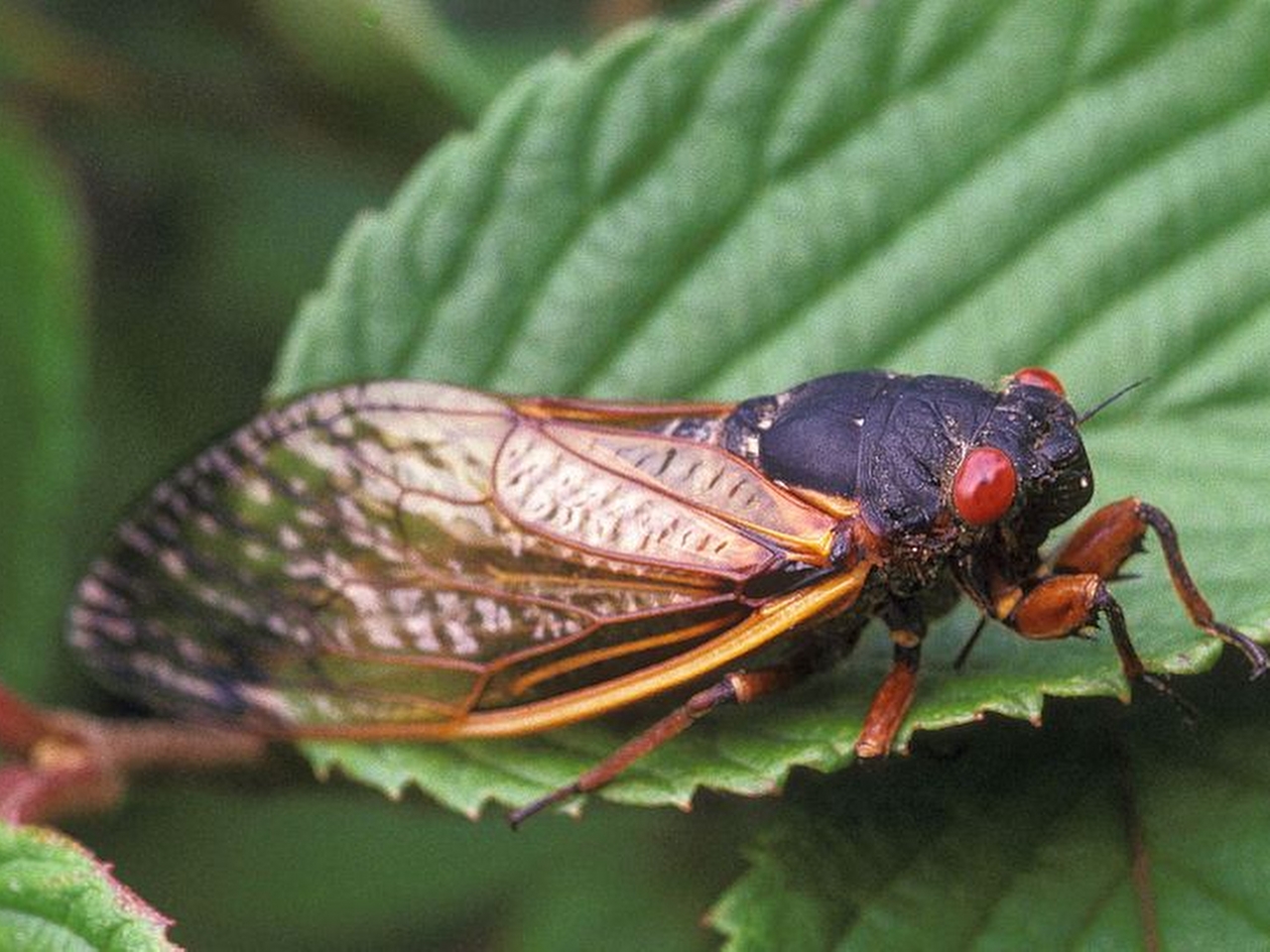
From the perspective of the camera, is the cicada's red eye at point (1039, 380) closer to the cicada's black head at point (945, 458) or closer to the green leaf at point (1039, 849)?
the cicada's black head at point (945, 458)

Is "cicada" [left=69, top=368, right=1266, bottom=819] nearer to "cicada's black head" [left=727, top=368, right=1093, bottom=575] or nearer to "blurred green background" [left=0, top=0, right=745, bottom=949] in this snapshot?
"cicada's black head" [left=727, top=368, right=1093, bottom=575]

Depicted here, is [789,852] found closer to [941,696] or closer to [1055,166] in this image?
[941,696]

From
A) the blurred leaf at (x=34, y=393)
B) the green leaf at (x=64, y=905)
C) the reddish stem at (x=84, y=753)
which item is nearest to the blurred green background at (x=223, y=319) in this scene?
the blurred leaf at (x=34, y=393)

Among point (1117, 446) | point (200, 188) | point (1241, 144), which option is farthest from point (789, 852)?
point (200, 188)

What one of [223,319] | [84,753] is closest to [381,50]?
[223,319]

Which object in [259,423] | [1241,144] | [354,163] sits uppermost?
[354,163]

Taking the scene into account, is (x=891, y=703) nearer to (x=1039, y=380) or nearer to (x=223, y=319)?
(x=1039, y=380)

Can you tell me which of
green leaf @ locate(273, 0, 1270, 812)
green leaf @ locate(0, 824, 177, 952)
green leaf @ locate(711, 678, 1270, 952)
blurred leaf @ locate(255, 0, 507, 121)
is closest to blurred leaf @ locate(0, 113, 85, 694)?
blurred leaf @ locate(255, 0, 507, 121)
